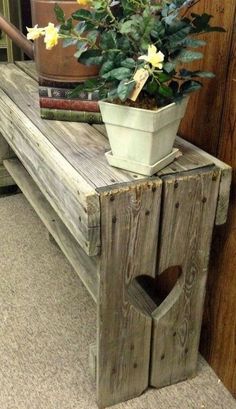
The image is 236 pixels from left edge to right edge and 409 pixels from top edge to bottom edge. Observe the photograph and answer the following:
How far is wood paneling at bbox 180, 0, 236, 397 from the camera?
1.20 meters

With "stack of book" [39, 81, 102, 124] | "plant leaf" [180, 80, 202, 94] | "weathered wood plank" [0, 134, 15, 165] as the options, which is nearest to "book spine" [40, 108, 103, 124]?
"stack of book" [39, 81, 102, 124]

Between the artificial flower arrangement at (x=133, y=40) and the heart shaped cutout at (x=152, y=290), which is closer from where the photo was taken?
the artificial flower arrangement at (x=133, y=40)

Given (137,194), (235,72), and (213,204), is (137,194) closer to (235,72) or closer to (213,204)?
(213,204)

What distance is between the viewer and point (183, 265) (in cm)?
126

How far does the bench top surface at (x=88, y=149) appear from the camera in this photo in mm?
1138

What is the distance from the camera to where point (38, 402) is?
133 cm

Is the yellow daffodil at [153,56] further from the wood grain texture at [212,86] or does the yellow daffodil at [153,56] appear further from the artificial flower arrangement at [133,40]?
the wood grain texture at [212,86]

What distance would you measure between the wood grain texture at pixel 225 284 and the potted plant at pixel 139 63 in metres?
0.14

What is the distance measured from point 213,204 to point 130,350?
1.46ft

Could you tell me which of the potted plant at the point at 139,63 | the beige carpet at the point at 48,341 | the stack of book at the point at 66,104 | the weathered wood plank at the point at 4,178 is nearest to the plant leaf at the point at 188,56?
the potted plant at the point at 139,63

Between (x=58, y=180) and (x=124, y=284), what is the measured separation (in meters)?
0.31

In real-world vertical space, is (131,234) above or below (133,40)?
below

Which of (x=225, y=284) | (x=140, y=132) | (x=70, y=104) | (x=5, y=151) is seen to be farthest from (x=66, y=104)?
(x=5, y=151)

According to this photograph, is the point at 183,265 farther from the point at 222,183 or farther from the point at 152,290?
the point at 152,290
